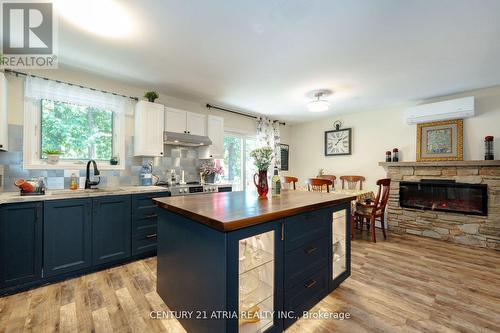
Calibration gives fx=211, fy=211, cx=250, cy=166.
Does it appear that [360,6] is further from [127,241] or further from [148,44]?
[127,241]

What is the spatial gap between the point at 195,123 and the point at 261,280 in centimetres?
279

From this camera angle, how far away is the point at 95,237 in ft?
7.73

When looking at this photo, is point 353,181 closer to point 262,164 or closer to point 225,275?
point 262,164

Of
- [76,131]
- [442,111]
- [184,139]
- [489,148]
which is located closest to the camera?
[76,131]

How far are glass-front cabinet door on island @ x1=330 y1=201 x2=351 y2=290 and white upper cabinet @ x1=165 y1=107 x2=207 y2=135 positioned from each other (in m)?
2.58

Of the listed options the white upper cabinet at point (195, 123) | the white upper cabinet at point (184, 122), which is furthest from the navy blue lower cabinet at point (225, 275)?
the white upper cabinet at point (195, 123)

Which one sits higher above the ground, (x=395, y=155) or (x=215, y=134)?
(x=215, y=134)

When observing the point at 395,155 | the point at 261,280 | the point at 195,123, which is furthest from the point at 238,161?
the point at 261,280

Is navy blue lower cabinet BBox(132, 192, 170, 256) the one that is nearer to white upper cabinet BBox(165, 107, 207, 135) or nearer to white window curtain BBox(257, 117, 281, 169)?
white upper cabinet BBox(165, 107, 207, 135)

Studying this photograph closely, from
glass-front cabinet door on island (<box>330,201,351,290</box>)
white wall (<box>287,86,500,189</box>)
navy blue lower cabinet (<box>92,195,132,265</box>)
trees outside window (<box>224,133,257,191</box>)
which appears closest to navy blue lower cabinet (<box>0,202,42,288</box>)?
navy blue lower cabinet (<box>92,195,132,265</box>)

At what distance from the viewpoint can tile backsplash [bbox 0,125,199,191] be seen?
2352mm

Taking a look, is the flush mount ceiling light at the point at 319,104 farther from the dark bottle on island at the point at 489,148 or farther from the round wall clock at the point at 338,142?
the dark bottle on island at the point at 489,148

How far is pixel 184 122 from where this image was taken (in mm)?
3438

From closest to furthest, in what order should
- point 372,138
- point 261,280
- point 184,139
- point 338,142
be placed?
point 261,280 → point 184,139 → point 372,138 → point 338,142
